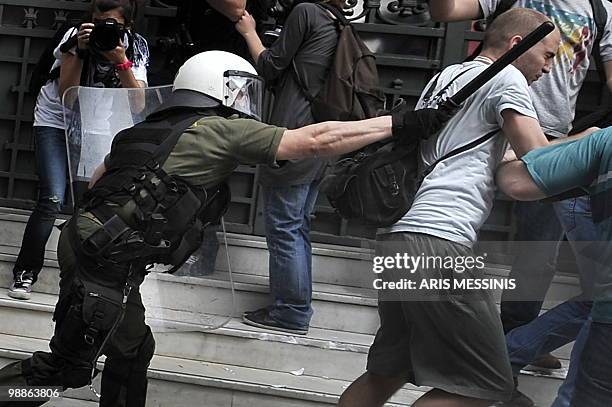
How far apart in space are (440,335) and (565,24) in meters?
1.22

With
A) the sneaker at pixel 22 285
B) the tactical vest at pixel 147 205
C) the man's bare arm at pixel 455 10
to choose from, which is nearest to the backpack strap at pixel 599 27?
the man's bare arm at pixel 455 10

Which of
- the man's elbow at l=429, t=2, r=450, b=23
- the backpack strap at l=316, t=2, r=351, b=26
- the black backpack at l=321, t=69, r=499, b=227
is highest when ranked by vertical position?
the man's elbow at l=429, t=2, r=450, b=23

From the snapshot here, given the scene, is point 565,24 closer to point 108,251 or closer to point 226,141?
point 226,141

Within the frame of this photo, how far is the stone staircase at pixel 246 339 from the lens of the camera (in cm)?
341

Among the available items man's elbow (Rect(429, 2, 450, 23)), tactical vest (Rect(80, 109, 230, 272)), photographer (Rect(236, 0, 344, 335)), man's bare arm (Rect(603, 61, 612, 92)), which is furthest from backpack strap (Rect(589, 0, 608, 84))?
tactical vest (Rect(80, 109, 230, 272))

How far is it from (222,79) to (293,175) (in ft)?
1.29

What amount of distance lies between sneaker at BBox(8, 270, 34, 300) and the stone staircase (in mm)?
73

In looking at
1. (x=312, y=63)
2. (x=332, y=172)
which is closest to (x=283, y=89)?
(x=312, y=63)

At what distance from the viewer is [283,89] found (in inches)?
158

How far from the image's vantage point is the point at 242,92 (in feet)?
11.5

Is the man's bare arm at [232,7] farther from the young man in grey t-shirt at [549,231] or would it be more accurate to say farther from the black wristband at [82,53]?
the young man in grey t-shirt at [549,231]

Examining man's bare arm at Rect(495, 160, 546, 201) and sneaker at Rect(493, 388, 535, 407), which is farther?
sneaker at Rect(493, 388, 535, 407)

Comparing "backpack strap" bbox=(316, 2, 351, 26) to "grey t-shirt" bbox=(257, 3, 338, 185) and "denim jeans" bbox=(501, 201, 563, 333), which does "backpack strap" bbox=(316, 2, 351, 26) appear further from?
"denim jeans" bbox=(501, 201, 563, 333)

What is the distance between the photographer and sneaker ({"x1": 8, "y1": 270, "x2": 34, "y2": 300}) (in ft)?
15.8
